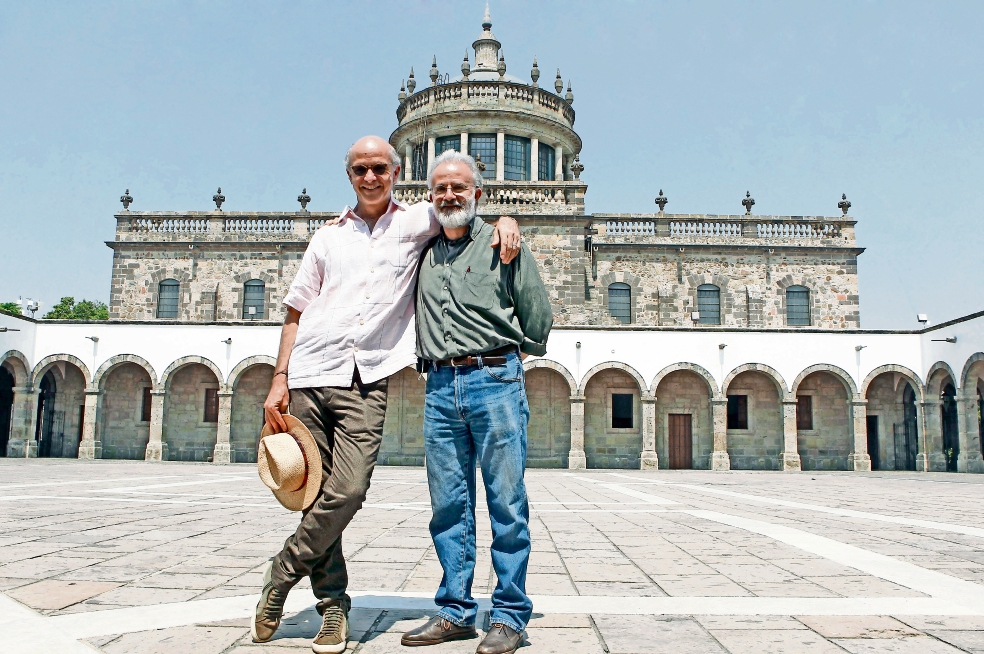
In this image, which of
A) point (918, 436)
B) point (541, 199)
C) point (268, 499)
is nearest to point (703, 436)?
point (918, 436)

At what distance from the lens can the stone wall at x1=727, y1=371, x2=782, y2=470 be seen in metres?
26.0

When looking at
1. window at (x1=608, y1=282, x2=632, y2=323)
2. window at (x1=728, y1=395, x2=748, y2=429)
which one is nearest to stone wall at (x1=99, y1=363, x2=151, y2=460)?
window at (x1=608, y1=282, x2=632, y2=323)

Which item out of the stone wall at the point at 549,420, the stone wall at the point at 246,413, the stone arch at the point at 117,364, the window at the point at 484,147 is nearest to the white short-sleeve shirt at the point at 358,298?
the stone wall at the point at 549,420

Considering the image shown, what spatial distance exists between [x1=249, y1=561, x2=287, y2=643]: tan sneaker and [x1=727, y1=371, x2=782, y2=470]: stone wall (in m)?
24.7

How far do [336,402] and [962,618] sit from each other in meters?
3.26

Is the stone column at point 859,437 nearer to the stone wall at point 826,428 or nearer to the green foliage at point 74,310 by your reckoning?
the stone wall at point 826,428

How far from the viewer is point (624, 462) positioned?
2605cm

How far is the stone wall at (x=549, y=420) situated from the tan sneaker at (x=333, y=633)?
22.5 metres

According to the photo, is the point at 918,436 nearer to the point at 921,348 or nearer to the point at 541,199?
the point at 921,348

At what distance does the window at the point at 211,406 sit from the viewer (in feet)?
88.4

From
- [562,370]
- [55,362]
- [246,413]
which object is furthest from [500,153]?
[55,362]

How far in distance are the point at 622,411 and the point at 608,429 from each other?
0.80m

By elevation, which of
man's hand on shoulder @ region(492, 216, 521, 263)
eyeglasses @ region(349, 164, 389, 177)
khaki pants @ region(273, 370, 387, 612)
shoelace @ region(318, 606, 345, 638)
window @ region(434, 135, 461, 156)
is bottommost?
shoelace @ region(318, 606, 345, 638)

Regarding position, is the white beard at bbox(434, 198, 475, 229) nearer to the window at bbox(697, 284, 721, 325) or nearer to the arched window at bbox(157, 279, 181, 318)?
the window at bbox(697, 284, 721, 325)
